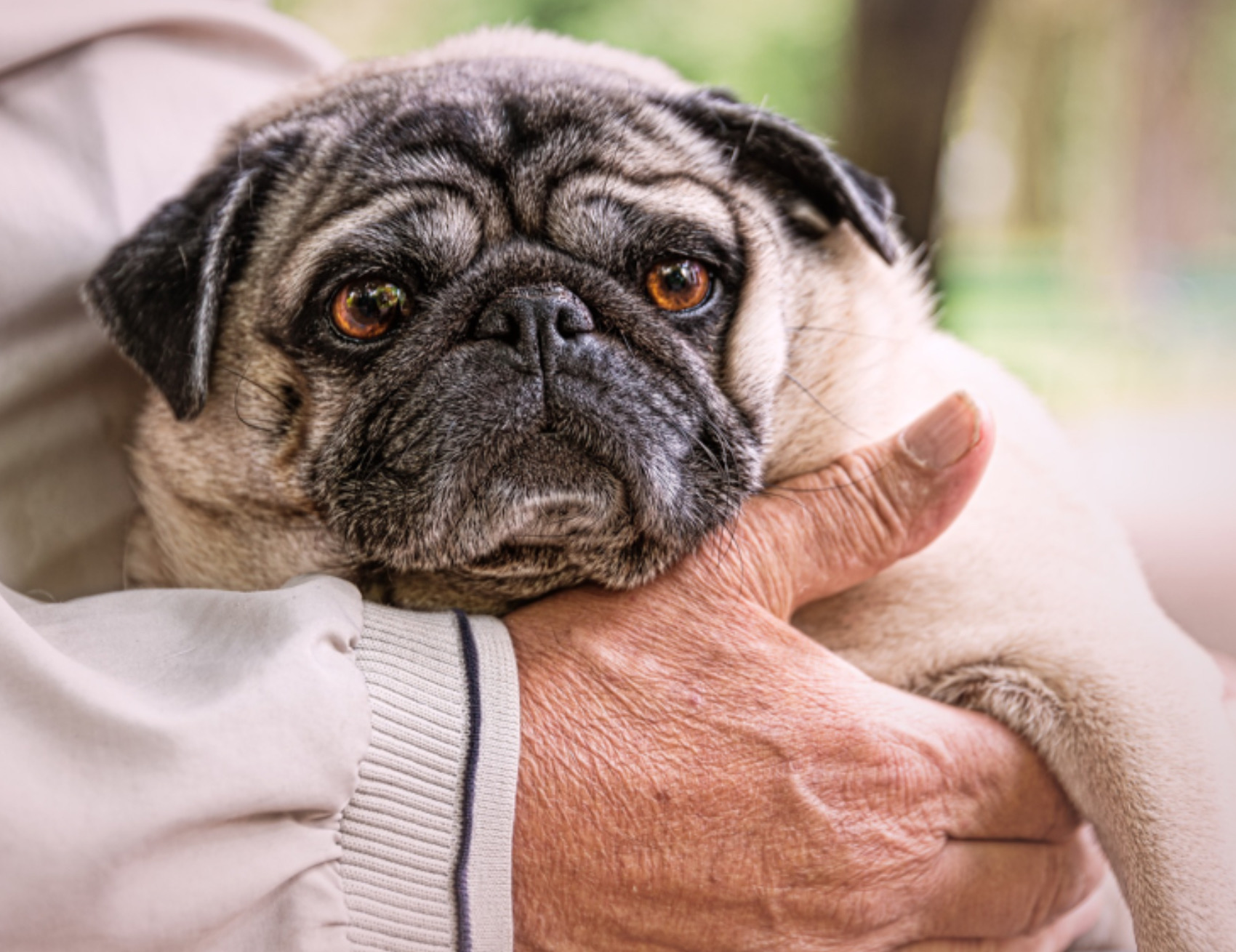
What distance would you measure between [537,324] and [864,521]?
0.62 metres

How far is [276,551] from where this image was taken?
1703 mm

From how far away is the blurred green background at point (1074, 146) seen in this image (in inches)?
340

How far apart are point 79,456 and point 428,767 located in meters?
0.92

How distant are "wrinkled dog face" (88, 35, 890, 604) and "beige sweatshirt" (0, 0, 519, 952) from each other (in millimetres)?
141

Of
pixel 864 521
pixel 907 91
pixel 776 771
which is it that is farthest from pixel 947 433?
pixel 907 91

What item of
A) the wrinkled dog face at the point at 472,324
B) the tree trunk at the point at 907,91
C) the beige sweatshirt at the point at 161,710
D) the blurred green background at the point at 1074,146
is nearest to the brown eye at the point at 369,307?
the wrinkled dog face at the point at 472,324

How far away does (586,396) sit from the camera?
4.71 feet

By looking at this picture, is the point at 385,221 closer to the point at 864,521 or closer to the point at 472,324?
the point at 472,324

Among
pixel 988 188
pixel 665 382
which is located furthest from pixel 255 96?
pixel 988 188

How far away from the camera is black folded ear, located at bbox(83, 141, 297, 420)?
1.62 m

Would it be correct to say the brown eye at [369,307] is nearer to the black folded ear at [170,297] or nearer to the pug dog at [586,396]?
the pug dog at [586,396]

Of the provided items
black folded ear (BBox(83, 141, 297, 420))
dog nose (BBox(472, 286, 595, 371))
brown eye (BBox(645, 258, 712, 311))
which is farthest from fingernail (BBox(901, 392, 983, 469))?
black folded ear (BBox(83, 141, 297, 420))

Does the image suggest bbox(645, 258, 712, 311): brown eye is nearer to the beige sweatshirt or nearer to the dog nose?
the dog nose

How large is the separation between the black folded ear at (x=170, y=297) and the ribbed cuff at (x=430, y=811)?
0.57 metres
